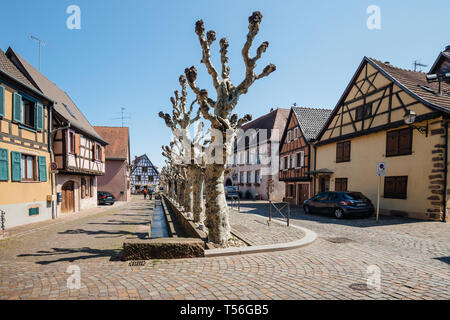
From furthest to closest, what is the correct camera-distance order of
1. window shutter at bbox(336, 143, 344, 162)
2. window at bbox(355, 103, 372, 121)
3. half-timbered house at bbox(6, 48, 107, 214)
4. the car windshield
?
window shutter at bbox(336, 143, 344, 162) → window at bbox(355, 103, 372, 121) → half-timbered house at bbox(6, 48, 107, 214) → the car windshield

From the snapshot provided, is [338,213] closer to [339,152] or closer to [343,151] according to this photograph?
[343,151]

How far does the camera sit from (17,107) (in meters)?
11.0

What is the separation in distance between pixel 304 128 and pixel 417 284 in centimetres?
1844

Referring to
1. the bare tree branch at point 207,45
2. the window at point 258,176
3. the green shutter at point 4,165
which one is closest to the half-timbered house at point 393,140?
the bare tree branch at point 207,45

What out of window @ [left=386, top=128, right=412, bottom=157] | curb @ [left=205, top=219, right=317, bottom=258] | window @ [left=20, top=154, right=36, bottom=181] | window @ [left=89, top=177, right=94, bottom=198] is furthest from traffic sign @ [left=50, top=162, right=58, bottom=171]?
window @ [left=386, top=128, right=412, bottom=157]

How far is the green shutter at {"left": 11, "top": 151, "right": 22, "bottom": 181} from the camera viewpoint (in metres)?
10.6

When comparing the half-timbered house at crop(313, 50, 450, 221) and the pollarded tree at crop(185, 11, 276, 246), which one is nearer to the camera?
the pollarded tree at crop(185, 11, 276, 246)

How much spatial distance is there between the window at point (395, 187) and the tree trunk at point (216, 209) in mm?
10180

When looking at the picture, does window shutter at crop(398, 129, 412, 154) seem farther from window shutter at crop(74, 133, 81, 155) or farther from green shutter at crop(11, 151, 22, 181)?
window shutter at crop(74, 133, 81, 155)

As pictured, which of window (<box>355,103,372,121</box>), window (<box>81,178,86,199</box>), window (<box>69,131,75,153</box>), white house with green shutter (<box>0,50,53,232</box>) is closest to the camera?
white house with green shutter (<box>0,50,53,232</box>)

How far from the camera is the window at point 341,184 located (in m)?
16.5

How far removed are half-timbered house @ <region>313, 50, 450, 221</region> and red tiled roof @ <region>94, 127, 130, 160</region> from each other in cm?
2231
